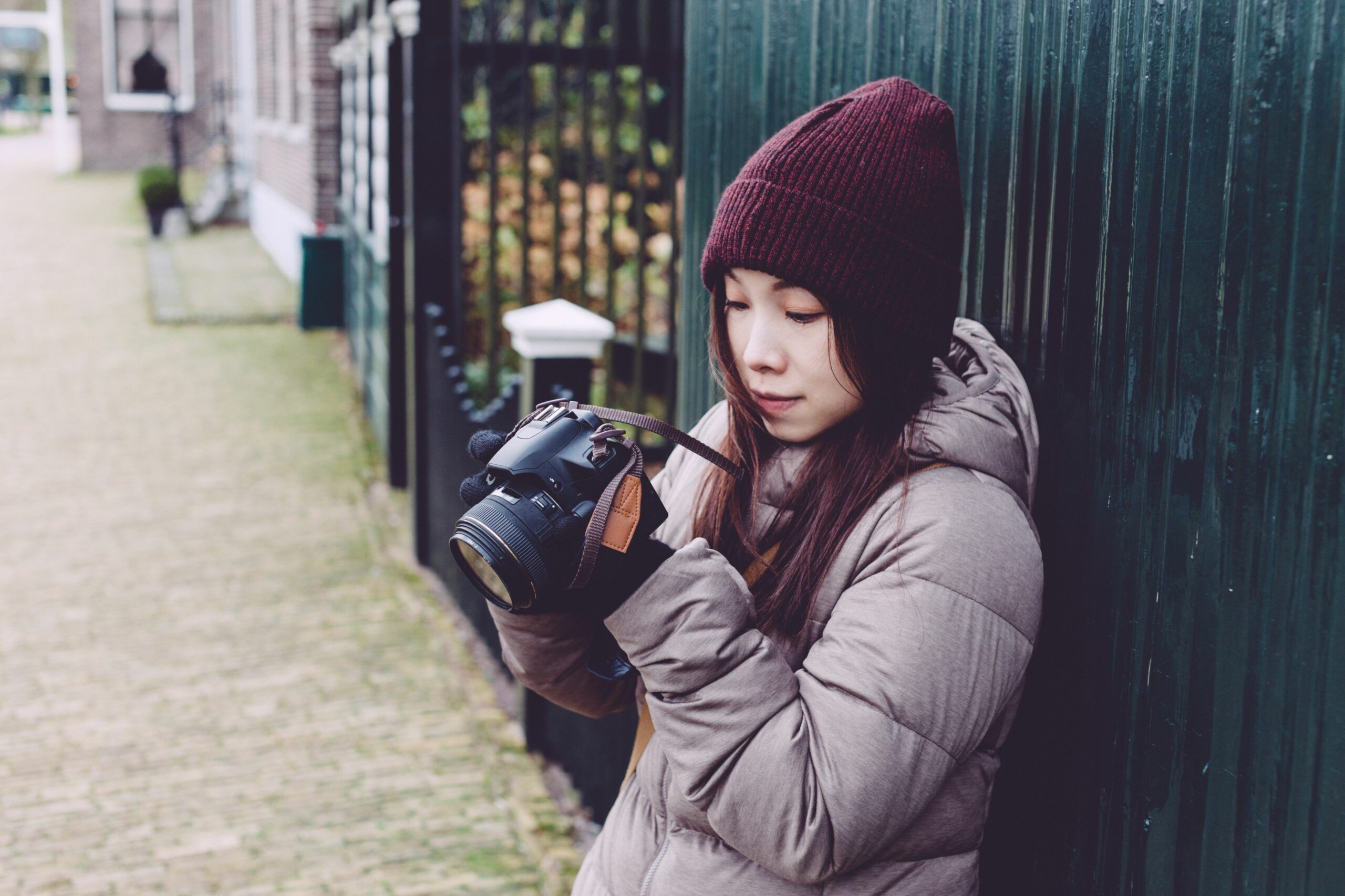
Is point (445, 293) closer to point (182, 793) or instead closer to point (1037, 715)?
point (182, 793)

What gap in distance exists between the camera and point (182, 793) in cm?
410

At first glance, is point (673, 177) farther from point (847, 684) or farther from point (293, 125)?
point (293, 125)

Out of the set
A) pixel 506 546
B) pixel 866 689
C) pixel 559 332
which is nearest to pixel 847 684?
pixel 866 689

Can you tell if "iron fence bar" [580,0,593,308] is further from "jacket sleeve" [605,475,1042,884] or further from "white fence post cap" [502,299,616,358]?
"jacket sleeve" [605,475,1042,884]

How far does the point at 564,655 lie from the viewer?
194cm

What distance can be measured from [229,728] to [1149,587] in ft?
12.2

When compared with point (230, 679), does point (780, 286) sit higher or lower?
higher

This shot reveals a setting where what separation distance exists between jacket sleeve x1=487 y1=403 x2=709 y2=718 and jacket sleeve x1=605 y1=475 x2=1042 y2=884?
35 cm

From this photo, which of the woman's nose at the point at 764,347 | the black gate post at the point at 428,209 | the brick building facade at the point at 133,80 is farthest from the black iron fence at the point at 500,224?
the brick building facade at the point at 133,80

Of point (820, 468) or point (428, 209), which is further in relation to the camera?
point (428, 209)

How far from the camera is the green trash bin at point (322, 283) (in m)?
9.79

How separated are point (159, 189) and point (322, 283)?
31.7ft

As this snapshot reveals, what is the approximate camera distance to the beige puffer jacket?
147 cm

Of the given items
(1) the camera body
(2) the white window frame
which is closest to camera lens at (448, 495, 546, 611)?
(1) the camera body
